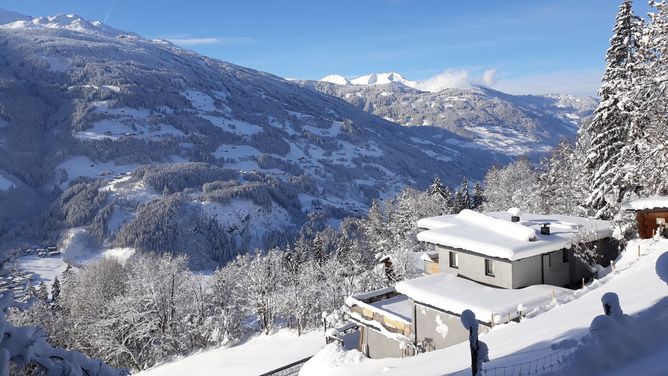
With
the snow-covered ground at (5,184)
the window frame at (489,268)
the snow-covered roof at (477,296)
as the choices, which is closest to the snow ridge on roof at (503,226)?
the window frame at (489,268)

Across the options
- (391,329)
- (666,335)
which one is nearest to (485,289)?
(391,329)

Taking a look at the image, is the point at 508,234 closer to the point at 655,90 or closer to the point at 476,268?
the point at 476,268

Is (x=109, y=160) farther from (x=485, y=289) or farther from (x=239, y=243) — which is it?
(x=485, y=289)

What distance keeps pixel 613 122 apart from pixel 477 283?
51.8 ft

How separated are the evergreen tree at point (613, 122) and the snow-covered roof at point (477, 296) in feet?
38.9

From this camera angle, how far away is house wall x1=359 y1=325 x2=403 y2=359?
2236 centimetres

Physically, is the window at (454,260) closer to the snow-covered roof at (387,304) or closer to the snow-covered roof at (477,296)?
the snow-covered roof at (477,296)

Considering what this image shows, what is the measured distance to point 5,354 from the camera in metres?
4.88

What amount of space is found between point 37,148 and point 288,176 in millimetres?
105906

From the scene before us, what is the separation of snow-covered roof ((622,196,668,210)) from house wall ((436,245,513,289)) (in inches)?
275

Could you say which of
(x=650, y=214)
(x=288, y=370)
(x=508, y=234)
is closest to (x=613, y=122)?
(x=650, y=214)

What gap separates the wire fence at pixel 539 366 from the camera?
263 inches

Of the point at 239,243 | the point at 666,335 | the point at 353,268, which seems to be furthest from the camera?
the point at 239,243

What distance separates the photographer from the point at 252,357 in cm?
3881
